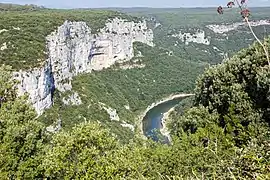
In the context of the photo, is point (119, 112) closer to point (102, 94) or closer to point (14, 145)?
point (102, 94)

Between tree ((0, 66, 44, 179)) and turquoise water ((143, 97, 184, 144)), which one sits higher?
tree ((0, 66, 44, 179))

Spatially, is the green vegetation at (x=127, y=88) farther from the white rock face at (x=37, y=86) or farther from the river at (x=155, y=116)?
the river at (x=155, y=116)

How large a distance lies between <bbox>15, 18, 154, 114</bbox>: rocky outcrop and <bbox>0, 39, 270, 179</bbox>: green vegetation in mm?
23941

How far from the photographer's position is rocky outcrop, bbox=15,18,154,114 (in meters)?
42.0

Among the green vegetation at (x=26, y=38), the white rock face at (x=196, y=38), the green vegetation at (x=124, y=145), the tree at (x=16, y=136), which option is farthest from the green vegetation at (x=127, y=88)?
the white rock face at (x=196, y=38)

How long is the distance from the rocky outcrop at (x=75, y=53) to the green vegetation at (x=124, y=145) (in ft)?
78.5

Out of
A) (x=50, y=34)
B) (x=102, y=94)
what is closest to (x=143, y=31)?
(x=102, y=94)

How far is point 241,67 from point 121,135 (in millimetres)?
31479

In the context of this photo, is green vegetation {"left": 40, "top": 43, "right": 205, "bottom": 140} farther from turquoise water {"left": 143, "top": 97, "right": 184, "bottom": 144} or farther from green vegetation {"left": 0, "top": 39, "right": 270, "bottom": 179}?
green vegetation {"left": 0, "top": 39, "right": 270, "bottom": 179}

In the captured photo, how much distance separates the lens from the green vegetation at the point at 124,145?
11.1m

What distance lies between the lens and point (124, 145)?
13.9 meters

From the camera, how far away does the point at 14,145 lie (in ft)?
40.8

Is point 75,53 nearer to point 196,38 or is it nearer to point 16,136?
point 16,136

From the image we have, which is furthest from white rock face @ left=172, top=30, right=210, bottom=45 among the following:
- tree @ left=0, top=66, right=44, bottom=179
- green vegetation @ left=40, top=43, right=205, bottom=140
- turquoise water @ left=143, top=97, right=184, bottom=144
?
tree @ left=0, top=66, right=44, bottom=179
